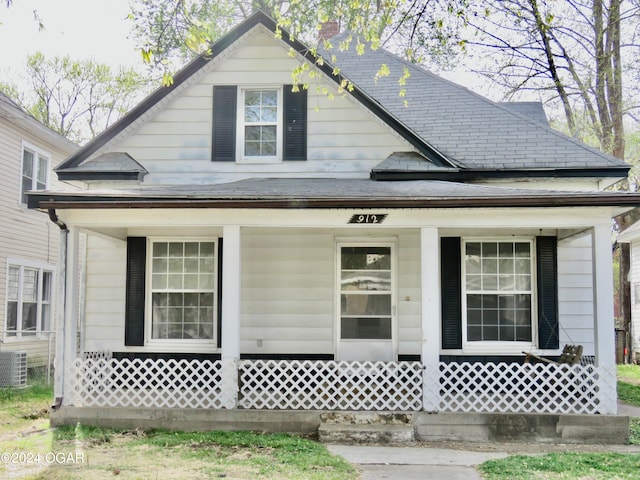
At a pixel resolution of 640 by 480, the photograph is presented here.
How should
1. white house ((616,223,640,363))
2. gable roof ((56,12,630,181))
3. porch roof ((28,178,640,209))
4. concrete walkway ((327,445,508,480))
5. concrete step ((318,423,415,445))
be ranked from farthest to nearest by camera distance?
white house ((616,223,640,363))
gable roof ((56,12,630,181))
porch roof ((28,178,640,209))
concrete step ((318,423,415,445))
concrete walkway ((327,445,508,480))

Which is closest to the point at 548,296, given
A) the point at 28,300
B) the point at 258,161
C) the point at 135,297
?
the point at 258,161

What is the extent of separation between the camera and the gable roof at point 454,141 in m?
10.8

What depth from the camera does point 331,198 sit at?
8.75 m

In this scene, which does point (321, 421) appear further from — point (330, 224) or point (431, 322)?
point (330, 224)

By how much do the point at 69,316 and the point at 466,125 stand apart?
758 centimetres

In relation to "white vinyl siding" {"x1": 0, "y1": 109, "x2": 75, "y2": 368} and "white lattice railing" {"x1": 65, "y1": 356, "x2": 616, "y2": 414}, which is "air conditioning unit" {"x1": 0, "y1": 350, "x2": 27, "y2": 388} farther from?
"white lattice railing" {"x1": 65, "y1": 356, "x2": 616, "y2": 414}

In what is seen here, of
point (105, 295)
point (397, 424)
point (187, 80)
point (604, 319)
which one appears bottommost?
point (397, 424)

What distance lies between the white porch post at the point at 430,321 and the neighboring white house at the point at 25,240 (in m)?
9.77

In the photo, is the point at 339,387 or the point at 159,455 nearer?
the point at 159,455

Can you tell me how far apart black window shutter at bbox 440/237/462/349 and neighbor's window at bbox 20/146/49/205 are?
1036 centimetres

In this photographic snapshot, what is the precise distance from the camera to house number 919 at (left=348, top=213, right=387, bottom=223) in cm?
904

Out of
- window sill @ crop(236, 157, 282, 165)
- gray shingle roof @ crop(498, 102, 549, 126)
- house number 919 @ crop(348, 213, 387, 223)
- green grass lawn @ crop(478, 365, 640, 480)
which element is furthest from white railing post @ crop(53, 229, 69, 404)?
gray shingle roof @ crop(498, 102, 549, 126)

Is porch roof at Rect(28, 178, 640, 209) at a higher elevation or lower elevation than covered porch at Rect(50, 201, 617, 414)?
higher

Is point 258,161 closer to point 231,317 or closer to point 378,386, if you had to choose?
point 231,317
